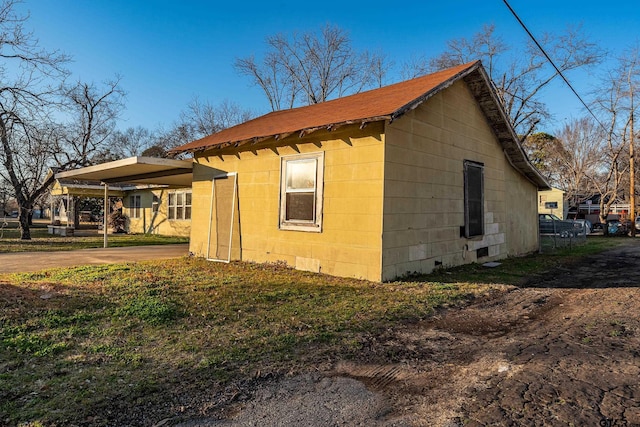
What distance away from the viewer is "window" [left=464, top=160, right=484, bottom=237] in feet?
31.6

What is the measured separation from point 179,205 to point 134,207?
243 inches

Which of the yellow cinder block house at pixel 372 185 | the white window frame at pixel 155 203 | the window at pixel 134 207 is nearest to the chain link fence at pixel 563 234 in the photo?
the yellow cinder block house at pixel 372 185

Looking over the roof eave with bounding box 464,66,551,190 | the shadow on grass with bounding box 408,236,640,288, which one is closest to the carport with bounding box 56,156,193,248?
the shadow on grass with bounding box 408,236,640,288

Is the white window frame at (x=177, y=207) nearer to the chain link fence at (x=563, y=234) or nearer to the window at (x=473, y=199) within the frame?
the window at (x=473, y=199)

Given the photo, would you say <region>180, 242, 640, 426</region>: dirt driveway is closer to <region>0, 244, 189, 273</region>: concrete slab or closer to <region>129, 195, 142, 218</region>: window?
<region>0, 244, 189, 273</region>: concrete slab

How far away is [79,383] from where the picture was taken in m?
3.09

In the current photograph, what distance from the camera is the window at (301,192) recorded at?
26.6 feet

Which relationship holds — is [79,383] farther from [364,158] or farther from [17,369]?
[364,158]

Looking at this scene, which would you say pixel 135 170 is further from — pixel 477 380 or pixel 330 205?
pixel 477 380

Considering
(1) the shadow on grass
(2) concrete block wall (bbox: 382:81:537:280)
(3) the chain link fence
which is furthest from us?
(3) the chain link fence

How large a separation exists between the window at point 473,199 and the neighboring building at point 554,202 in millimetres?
22751

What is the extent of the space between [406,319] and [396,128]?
3.83m

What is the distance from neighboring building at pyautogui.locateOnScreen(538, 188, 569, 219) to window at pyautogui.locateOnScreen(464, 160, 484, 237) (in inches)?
896

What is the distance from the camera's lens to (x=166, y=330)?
439 cm
